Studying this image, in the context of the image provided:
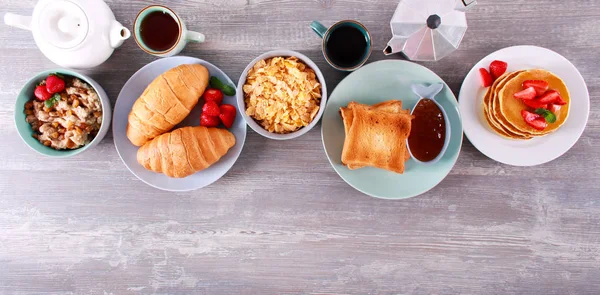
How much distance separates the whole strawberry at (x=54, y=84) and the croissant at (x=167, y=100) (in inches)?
10.5

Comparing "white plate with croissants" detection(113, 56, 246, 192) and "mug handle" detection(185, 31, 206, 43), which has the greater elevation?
"mug handle" detection(185, 31, 206, 43)

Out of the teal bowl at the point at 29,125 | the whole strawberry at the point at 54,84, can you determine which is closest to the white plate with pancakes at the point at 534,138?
the teal bowl at the point at 29,125

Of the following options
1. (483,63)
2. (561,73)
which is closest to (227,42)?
(483,63)

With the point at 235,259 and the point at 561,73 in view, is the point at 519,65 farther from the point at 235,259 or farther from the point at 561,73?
the point at 235,259

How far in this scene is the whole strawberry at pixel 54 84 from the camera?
131 centimetres

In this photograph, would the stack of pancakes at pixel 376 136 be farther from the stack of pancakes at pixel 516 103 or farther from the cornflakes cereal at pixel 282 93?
the stack of pancakes at pixel 516 103

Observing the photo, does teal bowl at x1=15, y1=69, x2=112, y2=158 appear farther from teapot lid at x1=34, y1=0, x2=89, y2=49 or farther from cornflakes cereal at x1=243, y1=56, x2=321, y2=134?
cornflakes cereal at x1=243, y1=56, x2=321, y2=134

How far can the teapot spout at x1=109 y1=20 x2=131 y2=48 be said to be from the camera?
4.18 feet

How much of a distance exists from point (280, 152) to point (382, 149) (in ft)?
1.32

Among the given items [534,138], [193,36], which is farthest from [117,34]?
[534,138]

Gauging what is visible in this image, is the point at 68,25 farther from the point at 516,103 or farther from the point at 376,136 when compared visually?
the point at 516,103

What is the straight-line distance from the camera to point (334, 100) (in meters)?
1.36

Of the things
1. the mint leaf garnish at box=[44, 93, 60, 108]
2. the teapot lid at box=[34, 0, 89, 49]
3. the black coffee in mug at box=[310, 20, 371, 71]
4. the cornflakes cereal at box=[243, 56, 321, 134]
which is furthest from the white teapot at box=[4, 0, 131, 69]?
the black coffee in mug at box=[310, 20, 371, 71]

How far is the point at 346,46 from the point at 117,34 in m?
0.80
